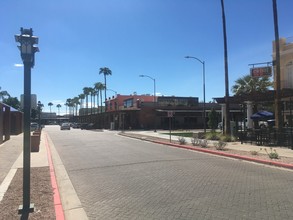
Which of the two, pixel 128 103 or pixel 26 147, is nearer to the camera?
pixel 26 147

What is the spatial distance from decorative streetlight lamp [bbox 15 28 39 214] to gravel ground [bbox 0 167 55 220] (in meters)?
0.27

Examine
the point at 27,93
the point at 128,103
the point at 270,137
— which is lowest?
the point at 270,137

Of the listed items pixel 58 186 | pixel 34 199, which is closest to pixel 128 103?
pixel 58 186

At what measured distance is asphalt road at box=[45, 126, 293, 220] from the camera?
7621 mm

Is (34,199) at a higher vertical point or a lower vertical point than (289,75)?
lower

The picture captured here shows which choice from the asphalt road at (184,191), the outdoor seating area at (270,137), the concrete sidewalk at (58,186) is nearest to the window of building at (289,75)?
the outdoor seating area at (270,137)

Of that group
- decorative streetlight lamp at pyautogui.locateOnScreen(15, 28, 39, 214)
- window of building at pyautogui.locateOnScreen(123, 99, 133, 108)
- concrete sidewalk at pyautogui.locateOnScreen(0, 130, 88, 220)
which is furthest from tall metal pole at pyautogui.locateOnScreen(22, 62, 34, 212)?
window of building at pyautogui.locateOnScreen(123, 99, 133, 108)

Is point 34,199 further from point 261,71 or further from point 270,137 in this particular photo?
point 261,71

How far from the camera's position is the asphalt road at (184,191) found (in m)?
7.62

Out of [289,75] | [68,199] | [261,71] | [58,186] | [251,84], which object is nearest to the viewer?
[68,199]

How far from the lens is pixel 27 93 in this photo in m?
7.80

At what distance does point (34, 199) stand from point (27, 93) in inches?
110

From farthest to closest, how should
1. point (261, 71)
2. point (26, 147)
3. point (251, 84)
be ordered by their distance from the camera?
1. point (251, 84)
2. point (261, 71)
3. point (26, 147)

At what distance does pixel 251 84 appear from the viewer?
4719 cm
